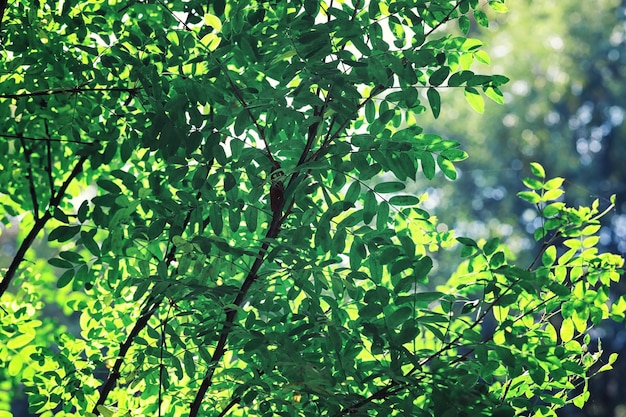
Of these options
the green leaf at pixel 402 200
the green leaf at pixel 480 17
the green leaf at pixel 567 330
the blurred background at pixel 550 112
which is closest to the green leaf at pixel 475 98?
the green leaf at pixel 480 17

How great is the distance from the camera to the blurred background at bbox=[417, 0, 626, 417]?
62.1 ft

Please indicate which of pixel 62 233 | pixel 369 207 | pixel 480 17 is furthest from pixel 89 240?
pixel 480 17

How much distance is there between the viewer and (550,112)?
64.3 ft

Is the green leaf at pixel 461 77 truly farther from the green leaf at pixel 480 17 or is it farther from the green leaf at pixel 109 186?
the green leaf at pixel 109 186

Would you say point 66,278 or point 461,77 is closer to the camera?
point 461,77

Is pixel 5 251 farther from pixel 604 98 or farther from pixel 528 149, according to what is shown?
pixel 604 98

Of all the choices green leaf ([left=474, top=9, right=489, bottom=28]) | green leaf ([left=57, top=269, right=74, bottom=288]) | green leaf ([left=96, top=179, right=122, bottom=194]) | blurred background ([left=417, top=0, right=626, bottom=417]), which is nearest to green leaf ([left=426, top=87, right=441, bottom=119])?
green leaf ([left=474, top=9, right=489, bottom=28])

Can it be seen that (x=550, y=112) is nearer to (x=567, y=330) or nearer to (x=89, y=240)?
(x=567, y=330)

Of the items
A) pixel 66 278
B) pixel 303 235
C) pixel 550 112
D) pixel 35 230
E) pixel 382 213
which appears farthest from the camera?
pixel 550 112

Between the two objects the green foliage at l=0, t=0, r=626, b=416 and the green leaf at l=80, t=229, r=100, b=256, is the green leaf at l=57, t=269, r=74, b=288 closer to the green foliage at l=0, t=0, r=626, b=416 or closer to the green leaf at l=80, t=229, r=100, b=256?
the green foliage at l=0, t=0, r=626, b=416

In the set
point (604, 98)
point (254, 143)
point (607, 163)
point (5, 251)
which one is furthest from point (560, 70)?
point (5, 251)

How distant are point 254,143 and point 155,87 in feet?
1.72

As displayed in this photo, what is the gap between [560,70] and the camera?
63.1ft

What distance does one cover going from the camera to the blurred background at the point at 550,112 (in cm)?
1894
